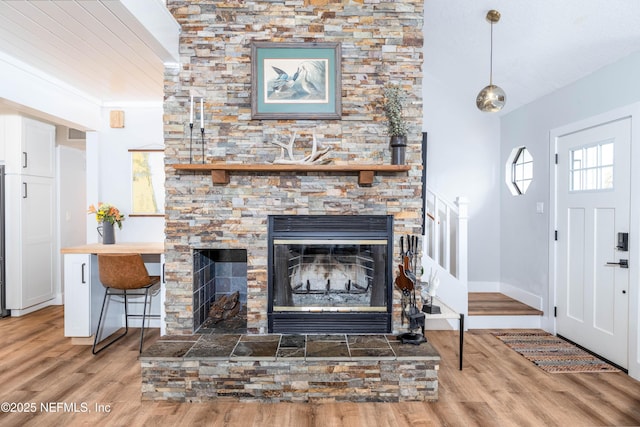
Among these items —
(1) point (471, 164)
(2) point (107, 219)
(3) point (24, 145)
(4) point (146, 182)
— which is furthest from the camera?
(1) point (471, 164)

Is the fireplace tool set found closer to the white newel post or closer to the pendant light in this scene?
the white newel post

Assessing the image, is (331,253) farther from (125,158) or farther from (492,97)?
(125,158)

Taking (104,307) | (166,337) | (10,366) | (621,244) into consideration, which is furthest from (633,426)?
(10,366)

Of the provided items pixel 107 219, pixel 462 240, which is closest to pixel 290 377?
pixel 462 240

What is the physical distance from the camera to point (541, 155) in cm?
411

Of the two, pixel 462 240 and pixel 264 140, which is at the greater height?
pixel 264 140

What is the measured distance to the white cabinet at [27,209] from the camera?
4.32m

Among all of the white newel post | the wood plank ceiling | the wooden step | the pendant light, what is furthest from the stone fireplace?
the wooden step

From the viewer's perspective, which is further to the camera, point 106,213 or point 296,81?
point 106,213

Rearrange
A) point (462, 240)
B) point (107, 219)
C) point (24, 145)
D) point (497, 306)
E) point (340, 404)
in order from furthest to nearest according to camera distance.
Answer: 1. point (24, 145)
2. point (497, 306)
3. point (462, 240)
4. point (107, 219)
5. point (340, 404)

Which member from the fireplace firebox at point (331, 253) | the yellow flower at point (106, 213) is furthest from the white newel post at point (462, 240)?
the yellow flower at point (106, 213)

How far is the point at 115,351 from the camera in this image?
3.37m

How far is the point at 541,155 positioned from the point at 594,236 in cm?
114

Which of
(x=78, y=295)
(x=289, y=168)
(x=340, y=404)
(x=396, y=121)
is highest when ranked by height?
(x=396, y=121)
